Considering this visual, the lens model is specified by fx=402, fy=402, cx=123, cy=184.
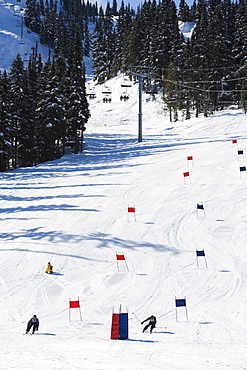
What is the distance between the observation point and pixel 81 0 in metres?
176

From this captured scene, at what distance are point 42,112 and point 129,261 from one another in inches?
1065

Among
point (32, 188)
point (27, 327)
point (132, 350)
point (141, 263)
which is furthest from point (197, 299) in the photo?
point (32, 188)

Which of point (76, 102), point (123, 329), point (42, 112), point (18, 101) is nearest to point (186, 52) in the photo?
point (76, 102)

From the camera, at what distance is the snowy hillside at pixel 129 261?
11.0 meters

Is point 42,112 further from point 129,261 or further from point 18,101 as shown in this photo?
point 129,261

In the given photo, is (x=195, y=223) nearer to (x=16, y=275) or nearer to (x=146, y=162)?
(x=16, y=275)

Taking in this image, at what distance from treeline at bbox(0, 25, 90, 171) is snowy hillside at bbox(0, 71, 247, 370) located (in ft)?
21.8

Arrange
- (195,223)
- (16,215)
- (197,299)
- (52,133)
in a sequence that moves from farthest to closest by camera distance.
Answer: (52,133) < (16,215) < (195,223) < (197,299)

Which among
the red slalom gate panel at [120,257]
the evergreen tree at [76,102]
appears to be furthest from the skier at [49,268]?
the evergreen tree at [76,102]

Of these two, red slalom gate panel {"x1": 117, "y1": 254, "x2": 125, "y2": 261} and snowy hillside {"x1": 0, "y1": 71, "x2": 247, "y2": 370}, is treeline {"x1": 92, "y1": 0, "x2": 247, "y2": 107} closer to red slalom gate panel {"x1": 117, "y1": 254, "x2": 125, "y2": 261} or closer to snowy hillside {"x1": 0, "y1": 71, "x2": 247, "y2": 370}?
snowy hillside {"x1": 0, "y1": 71, "x2": 247, "y2": 370}

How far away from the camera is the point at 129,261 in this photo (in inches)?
689

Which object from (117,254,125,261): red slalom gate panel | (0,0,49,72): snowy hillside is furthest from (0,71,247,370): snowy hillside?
(0,0,49,72): snowy hillside

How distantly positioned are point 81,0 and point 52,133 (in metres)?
155

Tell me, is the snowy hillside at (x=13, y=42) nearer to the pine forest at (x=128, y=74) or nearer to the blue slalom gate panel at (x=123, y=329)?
the pine forest at (x=128, y=74)
